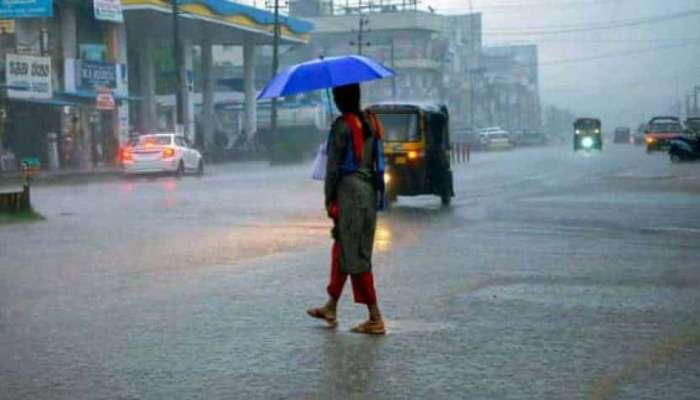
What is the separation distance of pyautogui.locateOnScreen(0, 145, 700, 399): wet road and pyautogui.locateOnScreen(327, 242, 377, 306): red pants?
303 mm

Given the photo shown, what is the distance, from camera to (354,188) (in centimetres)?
768

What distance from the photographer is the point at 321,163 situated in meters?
8.11

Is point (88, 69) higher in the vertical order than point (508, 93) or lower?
lower

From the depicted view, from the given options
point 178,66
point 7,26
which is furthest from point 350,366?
point 178,66

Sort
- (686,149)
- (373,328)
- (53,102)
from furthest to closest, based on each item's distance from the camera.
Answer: (53,102) → (686,149) → (373,328)

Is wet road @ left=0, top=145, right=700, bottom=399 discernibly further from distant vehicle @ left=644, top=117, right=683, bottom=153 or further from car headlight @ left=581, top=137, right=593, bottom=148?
car headlight @ left=581, top=137, right=593, bottom=148

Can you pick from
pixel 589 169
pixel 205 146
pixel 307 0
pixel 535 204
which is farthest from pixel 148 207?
pixel 307 0

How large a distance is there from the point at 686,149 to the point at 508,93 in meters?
123

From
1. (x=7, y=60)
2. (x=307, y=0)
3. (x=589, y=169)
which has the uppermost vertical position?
(x=307, y=0)

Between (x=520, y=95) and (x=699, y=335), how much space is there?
169140 mm

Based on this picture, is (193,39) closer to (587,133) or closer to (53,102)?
(53,102)

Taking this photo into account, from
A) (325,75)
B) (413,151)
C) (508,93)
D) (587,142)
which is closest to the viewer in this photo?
(325,75)

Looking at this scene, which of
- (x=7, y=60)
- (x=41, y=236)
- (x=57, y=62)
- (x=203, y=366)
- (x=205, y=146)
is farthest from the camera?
(x=205, y=146)

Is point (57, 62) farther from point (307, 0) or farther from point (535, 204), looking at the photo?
point (307, 0)
